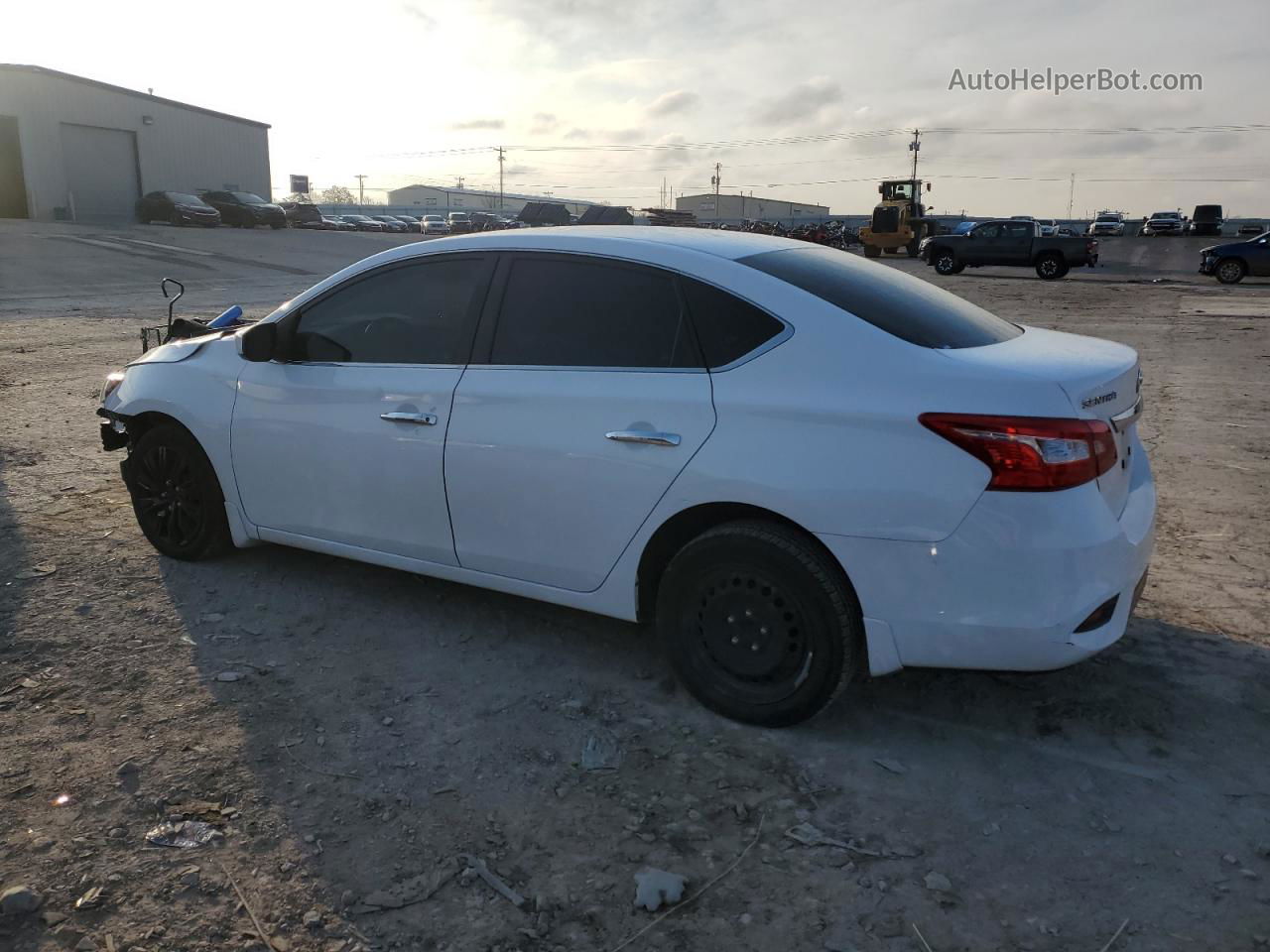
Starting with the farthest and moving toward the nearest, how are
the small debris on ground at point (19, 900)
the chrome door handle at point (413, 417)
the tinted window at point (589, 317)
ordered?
the chrome door handle at point (413, 417) → the tinted window at point (589, 317) → the small debris on ground at point (19, 900)

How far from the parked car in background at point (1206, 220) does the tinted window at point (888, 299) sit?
63.4 metres

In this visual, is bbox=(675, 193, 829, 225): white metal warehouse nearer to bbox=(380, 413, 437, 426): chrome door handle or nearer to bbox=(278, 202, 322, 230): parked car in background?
bbox=(278, 202, 322, 230): parked car in background

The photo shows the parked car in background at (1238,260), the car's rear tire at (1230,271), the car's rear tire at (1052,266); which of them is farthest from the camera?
the car's rear tire at (1052,266)

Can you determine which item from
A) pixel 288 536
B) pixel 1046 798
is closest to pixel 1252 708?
pixel 1046 798

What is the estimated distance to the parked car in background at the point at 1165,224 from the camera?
58.6 metres

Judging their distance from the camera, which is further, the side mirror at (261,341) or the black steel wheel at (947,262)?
the black steel wheel at (947,262)

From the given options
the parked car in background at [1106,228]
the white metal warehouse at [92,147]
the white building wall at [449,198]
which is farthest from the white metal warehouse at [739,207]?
the white metal warehouse at [92,147]

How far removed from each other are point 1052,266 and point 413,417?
97.5ft

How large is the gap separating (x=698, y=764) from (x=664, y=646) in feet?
1.59

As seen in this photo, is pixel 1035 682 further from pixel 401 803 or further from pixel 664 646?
pixel 401 803

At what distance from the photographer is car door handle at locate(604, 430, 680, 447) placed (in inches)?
128

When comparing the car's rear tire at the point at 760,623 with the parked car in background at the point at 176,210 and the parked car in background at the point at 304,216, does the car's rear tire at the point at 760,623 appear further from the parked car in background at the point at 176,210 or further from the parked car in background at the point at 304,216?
the parked car in background at the point at 304,216

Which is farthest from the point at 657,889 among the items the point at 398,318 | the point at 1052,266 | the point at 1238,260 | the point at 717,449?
the point at 1052,266

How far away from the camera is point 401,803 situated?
2.93 meters
